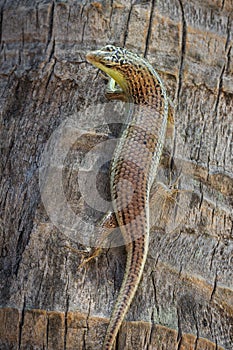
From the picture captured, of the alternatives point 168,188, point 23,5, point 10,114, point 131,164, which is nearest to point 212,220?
point 168,188

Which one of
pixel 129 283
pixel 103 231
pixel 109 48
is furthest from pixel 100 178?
pixel 109 48

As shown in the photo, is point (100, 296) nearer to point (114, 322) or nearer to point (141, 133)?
point (114, 322)

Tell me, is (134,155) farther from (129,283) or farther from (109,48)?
(129,283)

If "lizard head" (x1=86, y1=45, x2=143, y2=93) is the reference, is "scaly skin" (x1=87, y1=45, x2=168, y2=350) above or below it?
below

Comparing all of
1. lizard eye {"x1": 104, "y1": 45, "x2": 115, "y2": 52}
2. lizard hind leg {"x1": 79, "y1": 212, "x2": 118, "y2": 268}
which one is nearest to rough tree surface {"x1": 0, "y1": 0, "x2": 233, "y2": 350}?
lizard hind leg {"x1": 79, "y1": 212, "x2": 118, "y2": 268}

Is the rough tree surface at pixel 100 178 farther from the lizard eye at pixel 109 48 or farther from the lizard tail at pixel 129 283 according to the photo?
the lizard eye at pixel 109 48

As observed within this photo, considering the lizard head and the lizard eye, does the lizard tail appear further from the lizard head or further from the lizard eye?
the lizard eye
